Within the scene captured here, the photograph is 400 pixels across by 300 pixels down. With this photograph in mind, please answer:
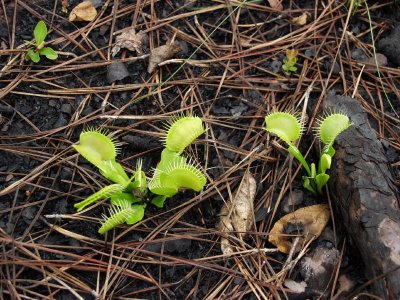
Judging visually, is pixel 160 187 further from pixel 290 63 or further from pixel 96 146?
pixel 290 63

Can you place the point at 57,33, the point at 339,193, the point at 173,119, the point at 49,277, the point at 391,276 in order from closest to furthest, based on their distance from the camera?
the point at 391,276
the point at 49,277
the point at 339,193
the point at 173,119
the point at 57,33

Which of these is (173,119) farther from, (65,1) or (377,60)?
(377,60)


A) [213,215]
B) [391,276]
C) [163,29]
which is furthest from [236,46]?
[391,276]

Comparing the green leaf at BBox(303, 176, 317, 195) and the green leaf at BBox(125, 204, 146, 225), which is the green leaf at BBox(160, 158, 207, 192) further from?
the green leaf at BBox(303, 176, 317, 195)

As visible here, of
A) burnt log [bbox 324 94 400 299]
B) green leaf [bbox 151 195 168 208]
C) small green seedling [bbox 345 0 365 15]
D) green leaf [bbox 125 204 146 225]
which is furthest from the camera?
small green seedling [bbox 345 0 365 15]

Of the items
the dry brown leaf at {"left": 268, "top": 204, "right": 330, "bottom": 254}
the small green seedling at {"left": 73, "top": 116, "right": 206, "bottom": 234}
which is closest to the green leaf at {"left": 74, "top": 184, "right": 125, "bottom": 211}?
the small green seedling at {"left": 73, "top": 116, "right": 206, "bottom": 234}

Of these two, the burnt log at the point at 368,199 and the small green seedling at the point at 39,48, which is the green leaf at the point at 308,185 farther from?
the small green seedling at the point at 39,48

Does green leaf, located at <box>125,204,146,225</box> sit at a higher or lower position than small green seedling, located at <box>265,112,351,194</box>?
lower

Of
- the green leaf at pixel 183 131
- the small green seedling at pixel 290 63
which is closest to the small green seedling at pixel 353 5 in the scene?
the small green seedling at pixel 290 63
